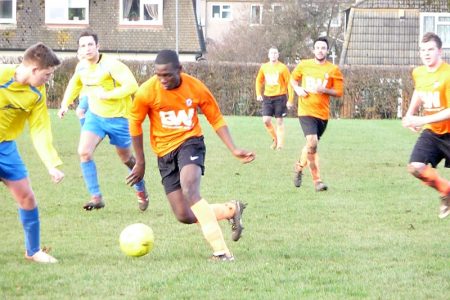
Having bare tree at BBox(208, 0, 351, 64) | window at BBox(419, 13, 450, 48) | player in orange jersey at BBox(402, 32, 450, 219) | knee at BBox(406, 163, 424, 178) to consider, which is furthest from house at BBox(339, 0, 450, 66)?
knee at BBox(406, 163, 424, 178)

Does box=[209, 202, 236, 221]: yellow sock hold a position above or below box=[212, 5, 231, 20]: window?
below

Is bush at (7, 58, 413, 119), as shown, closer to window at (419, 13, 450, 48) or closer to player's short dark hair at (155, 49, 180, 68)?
window at (419, 13, 450, 48)

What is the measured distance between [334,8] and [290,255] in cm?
5272

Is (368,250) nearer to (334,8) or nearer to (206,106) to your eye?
(206,106)

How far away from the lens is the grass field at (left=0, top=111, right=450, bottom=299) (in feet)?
24.8

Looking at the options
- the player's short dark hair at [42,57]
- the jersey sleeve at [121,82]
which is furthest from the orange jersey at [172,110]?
the jersey sleeve at [121,82]

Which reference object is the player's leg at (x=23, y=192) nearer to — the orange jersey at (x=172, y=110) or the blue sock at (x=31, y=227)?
the blue sock at (x=31, y=227)

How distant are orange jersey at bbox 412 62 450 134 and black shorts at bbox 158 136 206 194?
258 cm

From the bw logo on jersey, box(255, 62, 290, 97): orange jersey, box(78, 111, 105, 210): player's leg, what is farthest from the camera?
box(255, 62, 290, 97): orange jersey

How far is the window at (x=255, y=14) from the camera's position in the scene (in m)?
65.4

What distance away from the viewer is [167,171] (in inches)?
349

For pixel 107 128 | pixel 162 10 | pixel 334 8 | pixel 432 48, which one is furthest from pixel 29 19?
pixel 432 48

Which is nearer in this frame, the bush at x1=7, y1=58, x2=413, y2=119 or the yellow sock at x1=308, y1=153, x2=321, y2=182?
the yellow sock at x1=308, y1=153, x2=321, y2=182

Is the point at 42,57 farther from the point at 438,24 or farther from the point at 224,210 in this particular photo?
the point at 438,24
